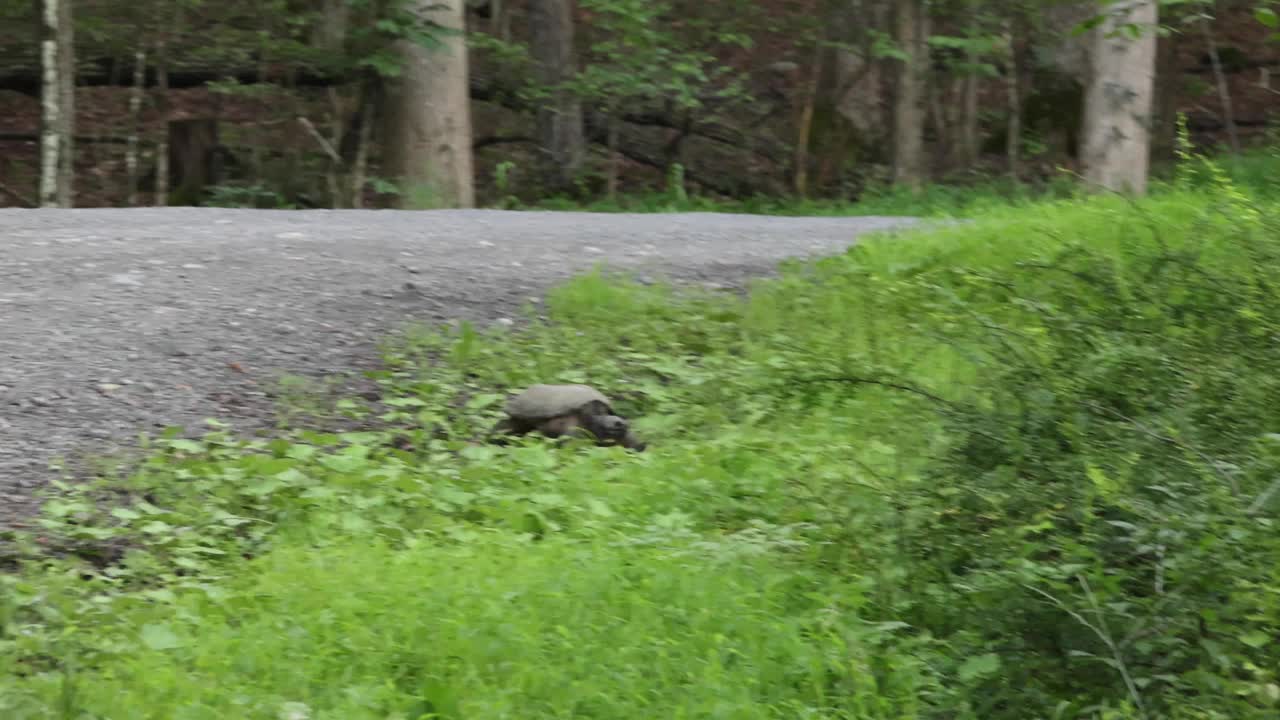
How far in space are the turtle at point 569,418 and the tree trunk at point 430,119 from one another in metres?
7.76

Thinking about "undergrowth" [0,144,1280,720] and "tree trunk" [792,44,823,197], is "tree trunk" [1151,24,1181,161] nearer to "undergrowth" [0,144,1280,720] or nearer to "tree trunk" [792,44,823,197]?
"tree trunk" [792,44,823,197]

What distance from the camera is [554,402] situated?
5.55 metres

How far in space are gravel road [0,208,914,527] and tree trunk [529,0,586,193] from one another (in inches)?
267

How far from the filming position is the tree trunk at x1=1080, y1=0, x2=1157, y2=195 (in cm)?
1116

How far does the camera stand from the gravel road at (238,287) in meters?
5.57

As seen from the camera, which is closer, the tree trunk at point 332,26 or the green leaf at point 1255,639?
the green leaf at point 1255,639

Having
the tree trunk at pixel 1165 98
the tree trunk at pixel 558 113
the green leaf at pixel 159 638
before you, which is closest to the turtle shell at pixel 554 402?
the green leaf at pixel 159 638

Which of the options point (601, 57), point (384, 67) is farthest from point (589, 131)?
point (384, 67)

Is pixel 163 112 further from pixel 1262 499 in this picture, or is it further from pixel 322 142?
pixel 1262 499

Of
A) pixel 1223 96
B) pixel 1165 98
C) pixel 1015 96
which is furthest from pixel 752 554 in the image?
pixel 1165 98

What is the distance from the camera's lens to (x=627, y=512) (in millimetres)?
4695

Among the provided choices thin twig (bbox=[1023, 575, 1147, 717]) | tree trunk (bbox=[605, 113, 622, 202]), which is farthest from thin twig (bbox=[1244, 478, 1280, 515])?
tree trunk (bbox=[605, 113, 622, 202])

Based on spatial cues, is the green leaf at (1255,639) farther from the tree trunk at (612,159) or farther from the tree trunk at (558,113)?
the tree trunk at (558,113)

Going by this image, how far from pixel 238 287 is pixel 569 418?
2.57 metres
